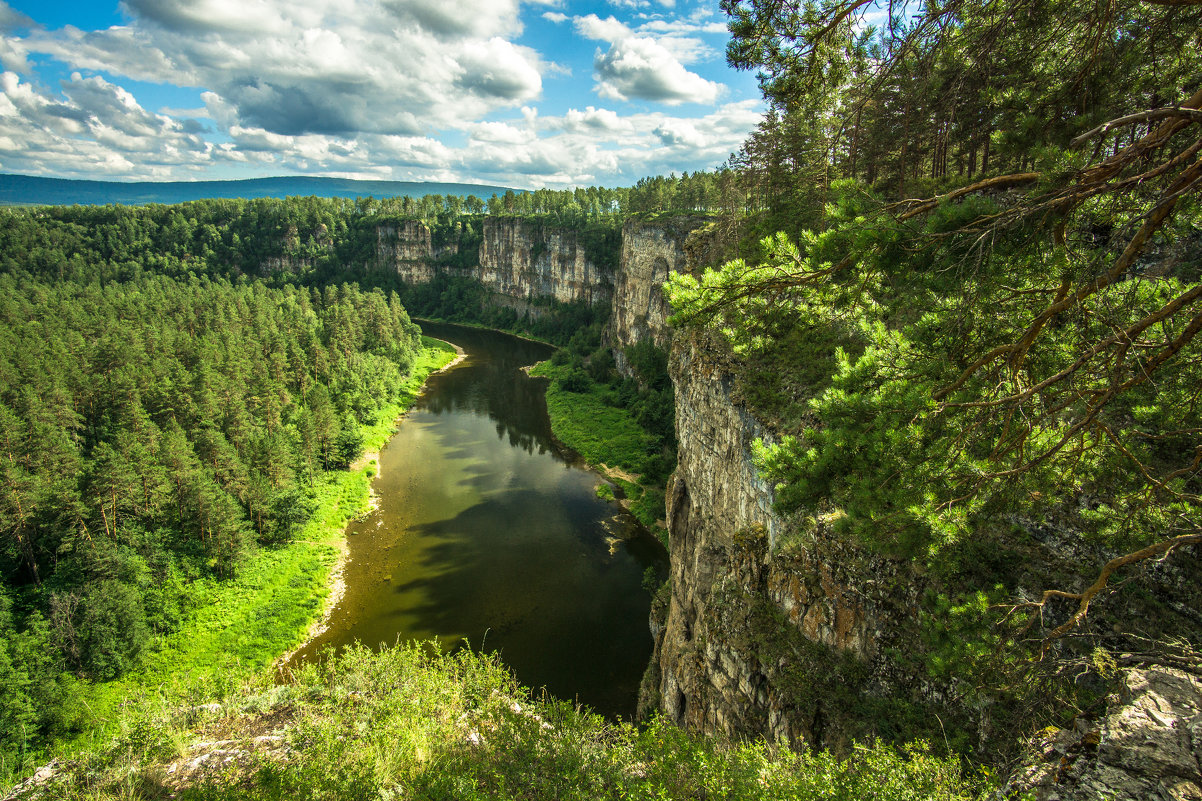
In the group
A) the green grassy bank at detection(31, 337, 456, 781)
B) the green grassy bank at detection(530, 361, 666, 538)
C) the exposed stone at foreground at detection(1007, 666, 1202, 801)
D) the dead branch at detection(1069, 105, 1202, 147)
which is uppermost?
the dead branch at detection(1069, 105, 1202, 147)

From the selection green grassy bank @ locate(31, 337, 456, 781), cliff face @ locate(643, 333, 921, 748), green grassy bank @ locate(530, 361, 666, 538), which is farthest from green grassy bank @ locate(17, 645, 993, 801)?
green grassy bank @ locate(530, 361, 666, 538)

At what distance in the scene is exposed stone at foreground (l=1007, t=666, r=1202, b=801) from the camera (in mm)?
3855

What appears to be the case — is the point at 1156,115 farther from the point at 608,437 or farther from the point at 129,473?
the point at 608,437

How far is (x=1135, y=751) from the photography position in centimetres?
407

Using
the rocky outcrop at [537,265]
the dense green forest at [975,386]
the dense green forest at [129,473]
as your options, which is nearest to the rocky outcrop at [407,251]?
the rocky outcrop at [537,265]

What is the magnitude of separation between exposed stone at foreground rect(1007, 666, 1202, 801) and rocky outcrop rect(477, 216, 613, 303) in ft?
250

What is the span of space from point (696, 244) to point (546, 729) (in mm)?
31319

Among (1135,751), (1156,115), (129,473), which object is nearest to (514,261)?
(129,473)

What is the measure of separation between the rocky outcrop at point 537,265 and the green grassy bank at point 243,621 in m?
55.6

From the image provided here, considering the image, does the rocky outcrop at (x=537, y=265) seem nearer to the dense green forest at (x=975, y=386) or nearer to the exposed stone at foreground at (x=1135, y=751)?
the dense green forest at (x=975, y=386)

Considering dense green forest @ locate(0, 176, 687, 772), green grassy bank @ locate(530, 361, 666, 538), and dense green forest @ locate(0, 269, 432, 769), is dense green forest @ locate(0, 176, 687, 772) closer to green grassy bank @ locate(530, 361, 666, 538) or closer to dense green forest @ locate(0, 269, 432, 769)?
dense green forest @ locate(0, 269, 432, 769)

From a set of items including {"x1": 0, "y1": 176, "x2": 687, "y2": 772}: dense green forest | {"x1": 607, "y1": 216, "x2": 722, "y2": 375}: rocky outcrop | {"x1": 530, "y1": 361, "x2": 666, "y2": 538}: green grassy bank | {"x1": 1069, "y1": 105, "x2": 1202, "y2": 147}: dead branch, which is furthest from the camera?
{"x1": 607, "y1": 216, "x2": 722, "y2": 375}: rocky outcrop

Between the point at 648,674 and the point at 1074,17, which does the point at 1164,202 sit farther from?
the point at 648,674

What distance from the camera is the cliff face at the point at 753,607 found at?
9211mm
